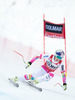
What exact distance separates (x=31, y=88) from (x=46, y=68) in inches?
25.0

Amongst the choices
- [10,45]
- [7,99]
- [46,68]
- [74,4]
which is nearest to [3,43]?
[10,45]

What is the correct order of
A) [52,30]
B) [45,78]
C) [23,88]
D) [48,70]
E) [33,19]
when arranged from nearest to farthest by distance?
[23,88] < [45,78] < [48,70] < [52,30] < [33,19]

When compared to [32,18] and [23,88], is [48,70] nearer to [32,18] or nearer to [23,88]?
[23,88]

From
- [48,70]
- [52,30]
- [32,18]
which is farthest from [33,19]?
[48,70]

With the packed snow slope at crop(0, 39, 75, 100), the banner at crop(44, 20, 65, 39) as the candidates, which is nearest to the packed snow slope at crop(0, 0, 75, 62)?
the packed snow slope at crop(0, 39, 75, 100)

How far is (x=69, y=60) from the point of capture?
10992 millimetres

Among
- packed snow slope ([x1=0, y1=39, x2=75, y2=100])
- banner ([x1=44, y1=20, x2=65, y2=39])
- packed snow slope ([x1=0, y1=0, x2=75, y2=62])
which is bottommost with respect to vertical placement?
packed snow slope ([x1=0, y1=39, x2=75, y2=100])

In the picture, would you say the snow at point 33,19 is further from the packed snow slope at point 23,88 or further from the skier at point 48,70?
the skier at point 48,70

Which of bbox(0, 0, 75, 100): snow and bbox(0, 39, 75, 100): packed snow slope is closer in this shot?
bbox(0, 39, 75, 100): packed snow slope

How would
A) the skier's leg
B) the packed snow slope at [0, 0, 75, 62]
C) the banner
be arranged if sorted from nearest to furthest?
the skier's leg, the banner, the packed snow slope at [0, 0, 75, 62]

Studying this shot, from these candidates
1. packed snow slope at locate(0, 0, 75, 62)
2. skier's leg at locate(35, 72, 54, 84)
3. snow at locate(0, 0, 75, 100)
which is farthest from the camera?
packed snow slope at locate(0, 0, 75, 62)

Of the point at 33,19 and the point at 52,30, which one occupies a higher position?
the point at 33,19

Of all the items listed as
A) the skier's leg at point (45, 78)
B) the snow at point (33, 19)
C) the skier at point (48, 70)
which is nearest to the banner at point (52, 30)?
the skier at point (48, 70)

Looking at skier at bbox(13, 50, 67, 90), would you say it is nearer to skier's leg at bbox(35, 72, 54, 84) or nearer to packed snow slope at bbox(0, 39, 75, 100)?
skier's leg at bbox(35, 72, 54, 84)
